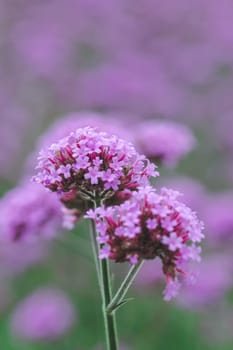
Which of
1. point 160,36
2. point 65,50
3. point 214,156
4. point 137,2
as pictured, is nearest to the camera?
point 214,156

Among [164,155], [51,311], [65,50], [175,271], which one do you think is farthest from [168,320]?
[65,50]

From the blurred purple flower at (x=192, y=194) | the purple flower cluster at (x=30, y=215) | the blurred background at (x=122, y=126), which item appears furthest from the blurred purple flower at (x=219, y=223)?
the purple flower cluster at (x=30, y=215)

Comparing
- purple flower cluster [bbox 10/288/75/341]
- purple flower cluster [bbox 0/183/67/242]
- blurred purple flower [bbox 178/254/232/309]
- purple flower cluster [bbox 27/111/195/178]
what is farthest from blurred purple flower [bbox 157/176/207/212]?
purple flower cluster [bbox 0/183/67/242]

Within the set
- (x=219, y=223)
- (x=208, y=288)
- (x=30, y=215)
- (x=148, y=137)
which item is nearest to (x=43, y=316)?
(x=208, y=288)

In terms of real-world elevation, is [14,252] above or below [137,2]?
below

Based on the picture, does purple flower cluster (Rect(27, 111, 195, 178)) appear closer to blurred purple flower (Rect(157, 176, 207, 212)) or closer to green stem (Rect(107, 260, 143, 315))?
blurred purple flower (Rect(157, 176, 207, 212))

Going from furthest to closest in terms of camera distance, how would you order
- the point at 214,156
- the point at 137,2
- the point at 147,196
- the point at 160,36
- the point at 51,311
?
1. the point at 137,2
2. the point at 160,36
3. the point at 214,156
4. the point at 51,311
5. the point at 147,196

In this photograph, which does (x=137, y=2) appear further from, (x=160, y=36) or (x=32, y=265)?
(x=32, y=265)
